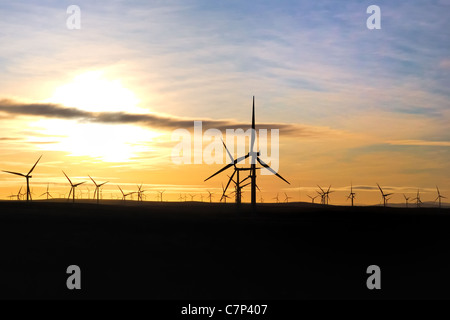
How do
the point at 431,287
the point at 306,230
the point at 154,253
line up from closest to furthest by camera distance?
the point at 431,287
the point at 154,253
the point at 306,230

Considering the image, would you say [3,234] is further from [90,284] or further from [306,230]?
[306,230]

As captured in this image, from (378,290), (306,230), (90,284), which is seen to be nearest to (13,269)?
(90,284)

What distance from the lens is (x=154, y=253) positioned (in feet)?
245

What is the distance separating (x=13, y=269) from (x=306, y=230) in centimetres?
5325

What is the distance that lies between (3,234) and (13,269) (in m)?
31.3

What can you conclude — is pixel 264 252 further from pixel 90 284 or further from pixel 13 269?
pixel 13 269
